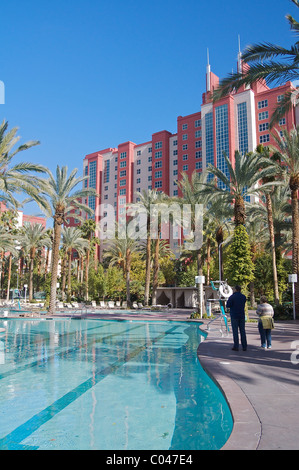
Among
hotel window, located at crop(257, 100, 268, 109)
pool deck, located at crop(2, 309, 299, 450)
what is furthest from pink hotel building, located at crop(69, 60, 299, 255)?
pool deck, located at crop(2, 309, 299, 450)

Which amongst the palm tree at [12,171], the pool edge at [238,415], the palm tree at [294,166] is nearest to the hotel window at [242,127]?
the palm tree at [294,166]

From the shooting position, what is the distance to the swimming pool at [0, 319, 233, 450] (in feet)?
15.1

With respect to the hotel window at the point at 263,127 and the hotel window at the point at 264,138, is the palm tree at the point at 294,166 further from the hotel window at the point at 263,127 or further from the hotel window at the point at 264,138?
the hotel window at the point at 263,127

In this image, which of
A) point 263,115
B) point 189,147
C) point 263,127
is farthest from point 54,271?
point 189,147

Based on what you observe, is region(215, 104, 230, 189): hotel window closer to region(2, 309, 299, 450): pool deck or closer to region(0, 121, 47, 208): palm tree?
region(0, 121, 47, 208): palm tree

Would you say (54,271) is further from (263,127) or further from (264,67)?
(263,127)

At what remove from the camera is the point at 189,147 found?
2621 inches

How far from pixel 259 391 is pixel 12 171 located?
54.8 feet

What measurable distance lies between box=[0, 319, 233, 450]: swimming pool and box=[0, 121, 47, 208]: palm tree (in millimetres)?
9638

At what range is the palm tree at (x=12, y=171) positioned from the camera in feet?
59.7

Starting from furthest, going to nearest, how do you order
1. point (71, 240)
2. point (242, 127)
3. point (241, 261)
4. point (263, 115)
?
point (242, 127)
point (263, 115)
point (71, 240)
point (241, 261)

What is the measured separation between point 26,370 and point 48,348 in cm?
355

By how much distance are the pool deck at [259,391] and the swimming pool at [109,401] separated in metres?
0.33
